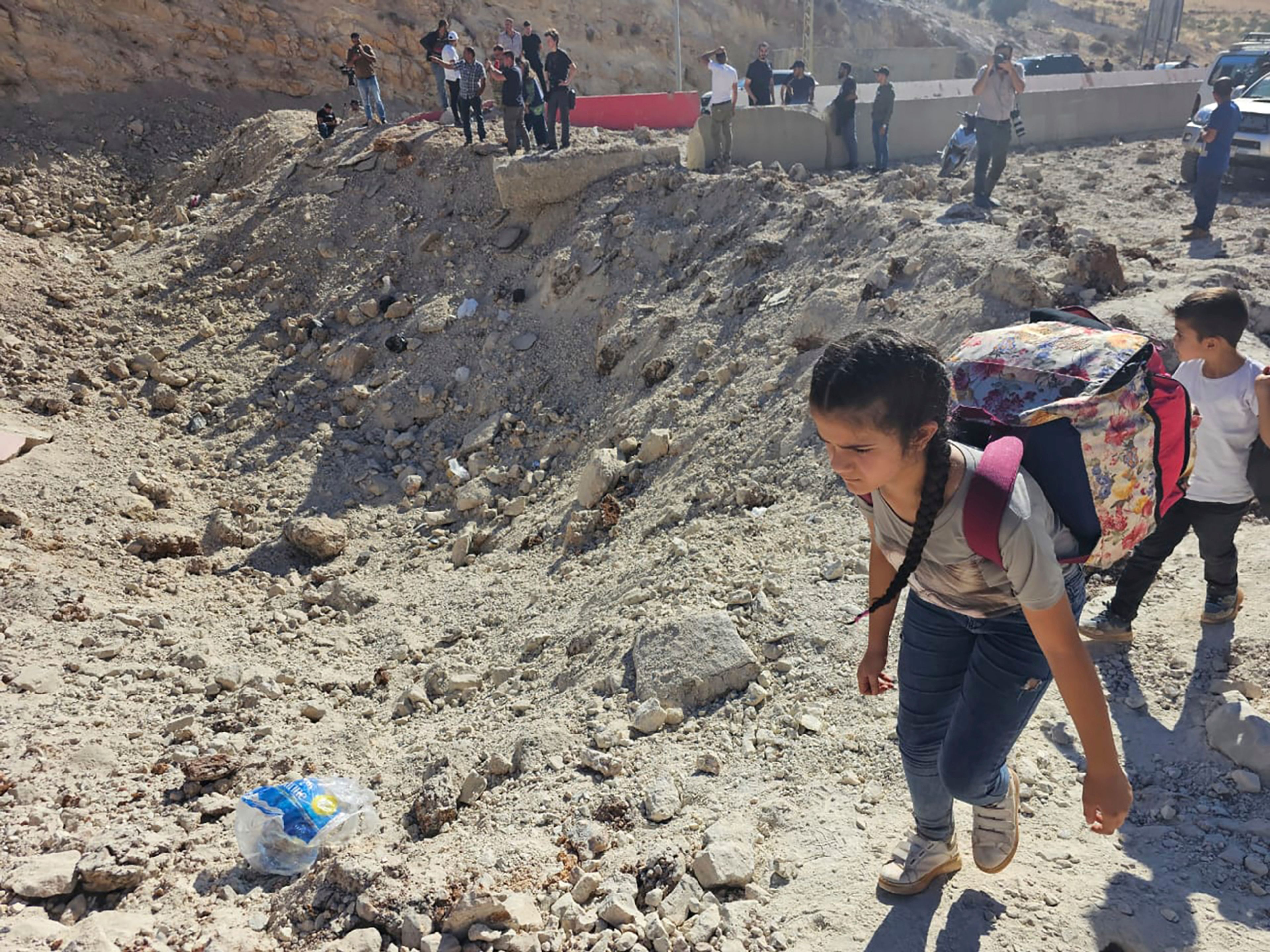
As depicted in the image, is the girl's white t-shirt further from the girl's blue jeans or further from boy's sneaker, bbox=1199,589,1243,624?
boy's sneaker, bbox=1199,589,1243,624

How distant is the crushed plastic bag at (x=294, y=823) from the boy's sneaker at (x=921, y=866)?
1.99 metres

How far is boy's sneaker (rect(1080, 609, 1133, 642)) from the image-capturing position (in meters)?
3.65

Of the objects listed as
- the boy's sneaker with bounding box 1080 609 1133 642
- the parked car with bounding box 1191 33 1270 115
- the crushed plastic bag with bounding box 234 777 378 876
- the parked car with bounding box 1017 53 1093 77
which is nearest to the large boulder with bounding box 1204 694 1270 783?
the boy's sneaker with bounding box 1080 609 1133 642

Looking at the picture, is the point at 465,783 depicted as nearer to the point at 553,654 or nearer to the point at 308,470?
the point at 553,654

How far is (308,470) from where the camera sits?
24.9ft

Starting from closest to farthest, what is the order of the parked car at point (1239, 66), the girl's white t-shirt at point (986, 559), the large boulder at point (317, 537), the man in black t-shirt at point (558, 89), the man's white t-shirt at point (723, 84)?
the girl's white t-shirt at point (986, 559), the large boulder at point (317, 537), the man in black t-shirt at point (558, 89), the man's white t-shirt at point (723, 84), the parked car at point (1239, 66)

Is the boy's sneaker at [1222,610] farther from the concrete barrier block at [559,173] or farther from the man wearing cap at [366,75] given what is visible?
the man wearing cap at [366,75]

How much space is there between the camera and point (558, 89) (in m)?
10.1

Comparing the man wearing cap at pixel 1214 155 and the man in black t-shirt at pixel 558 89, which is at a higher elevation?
the man in black t-shirt at pixel 558 89

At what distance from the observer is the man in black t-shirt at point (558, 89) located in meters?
10.1

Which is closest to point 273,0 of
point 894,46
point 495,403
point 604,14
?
point 604,14

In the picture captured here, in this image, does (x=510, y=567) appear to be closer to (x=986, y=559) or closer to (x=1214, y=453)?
(x=1214, y=453)

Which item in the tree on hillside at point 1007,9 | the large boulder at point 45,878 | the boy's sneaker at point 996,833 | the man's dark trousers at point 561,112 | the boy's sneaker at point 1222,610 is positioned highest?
the tree on hillside at point 1007,9

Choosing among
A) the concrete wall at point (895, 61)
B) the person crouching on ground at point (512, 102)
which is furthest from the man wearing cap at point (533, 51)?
the concrete wall at point (895, 61)
